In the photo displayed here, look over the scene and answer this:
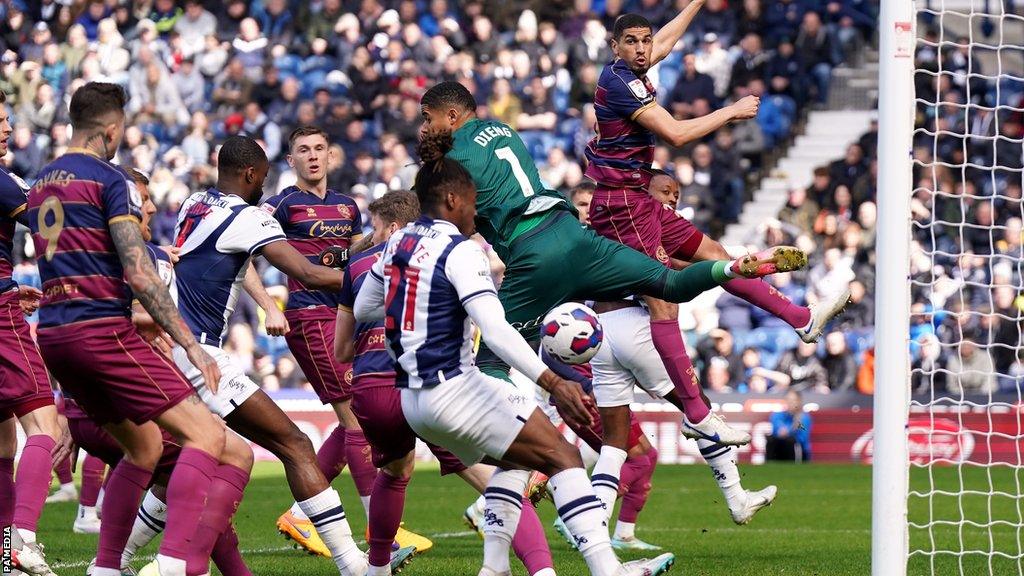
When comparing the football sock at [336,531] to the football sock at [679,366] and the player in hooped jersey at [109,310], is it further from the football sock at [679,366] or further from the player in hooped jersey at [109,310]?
the football sock at [679,366]

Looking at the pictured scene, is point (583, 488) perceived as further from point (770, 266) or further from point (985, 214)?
point (985, 214)

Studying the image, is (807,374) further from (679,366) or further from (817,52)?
(679,366)

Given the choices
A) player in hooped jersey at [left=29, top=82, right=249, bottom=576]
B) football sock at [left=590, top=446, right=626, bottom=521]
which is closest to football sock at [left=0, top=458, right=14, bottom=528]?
player in hooped jersey at [left=29, top=82, right=249, bottom=576]

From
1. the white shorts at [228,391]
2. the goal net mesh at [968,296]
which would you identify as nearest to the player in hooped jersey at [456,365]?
the white shorts at [228,391]

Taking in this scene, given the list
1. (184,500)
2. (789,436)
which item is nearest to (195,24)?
(789,436)

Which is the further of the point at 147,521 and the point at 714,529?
the point at 714,529

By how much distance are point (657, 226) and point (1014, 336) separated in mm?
11772

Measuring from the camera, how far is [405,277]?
A: 7012 millimetres

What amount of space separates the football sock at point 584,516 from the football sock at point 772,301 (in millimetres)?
2680

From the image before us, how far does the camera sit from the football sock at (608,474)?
9836 millimetres

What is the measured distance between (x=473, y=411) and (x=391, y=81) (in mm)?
20207

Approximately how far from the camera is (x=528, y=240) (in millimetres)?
8297

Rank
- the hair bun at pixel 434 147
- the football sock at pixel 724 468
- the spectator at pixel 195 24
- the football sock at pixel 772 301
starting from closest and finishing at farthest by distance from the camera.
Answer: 1. the hair bun at pixel 434 147
2. the football sock at pixel 772 301
3. the football sock at pixel 724 468
4. the spectator at pixel 195 24

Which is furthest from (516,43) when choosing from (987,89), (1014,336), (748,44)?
(1014,336)
